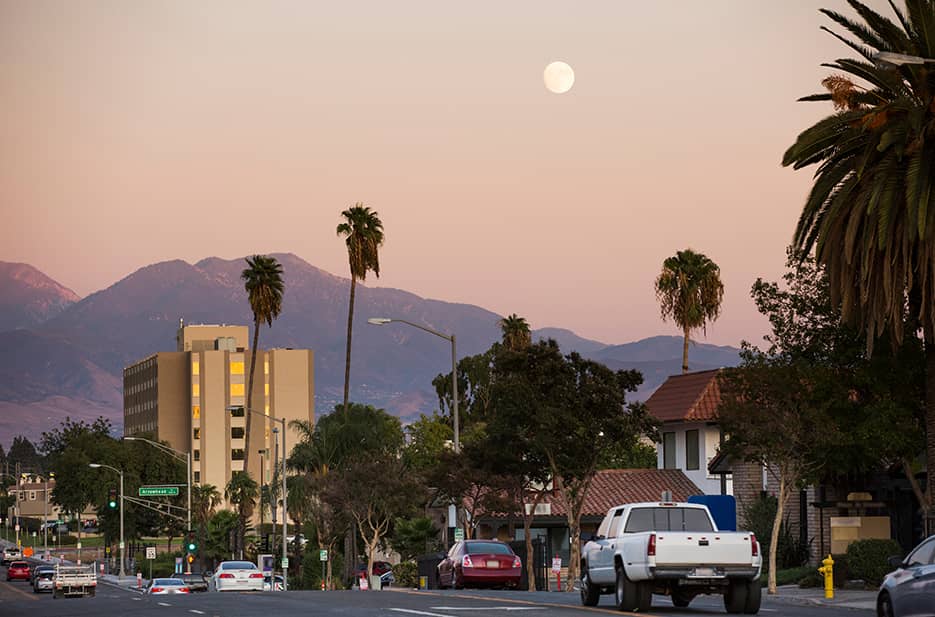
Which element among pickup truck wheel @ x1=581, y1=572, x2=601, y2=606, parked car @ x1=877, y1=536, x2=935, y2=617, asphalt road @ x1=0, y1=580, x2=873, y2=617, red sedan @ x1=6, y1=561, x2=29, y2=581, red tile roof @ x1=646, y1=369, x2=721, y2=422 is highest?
red tile roof @ x1=646, y1=369, x2=721, y2=422

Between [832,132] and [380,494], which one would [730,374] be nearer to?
[832,132]

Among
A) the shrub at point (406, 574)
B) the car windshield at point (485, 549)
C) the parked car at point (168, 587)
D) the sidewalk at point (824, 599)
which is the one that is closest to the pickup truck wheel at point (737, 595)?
the sidewalk at point (824, 599)

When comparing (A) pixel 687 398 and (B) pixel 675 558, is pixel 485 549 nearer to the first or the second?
(B) pixel 675 558

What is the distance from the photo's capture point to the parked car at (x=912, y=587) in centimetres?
2103

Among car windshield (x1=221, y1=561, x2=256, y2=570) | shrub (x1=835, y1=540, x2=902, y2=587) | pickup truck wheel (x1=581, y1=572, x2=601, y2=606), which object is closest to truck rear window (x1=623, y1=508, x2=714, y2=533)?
pickup truck wheel (x1=581, y1=572, x2=601, y2=606)

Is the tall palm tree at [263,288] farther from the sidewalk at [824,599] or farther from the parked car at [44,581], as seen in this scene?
the sidewalk at [824,599]

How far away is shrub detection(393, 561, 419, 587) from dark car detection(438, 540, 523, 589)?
35935 millimetres

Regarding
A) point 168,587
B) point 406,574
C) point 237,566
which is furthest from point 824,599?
point 406,574

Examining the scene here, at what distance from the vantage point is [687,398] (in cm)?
7900

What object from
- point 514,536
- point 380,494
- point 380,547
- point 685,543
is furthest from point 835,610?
point 380,547

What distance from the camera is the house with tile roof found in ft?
253

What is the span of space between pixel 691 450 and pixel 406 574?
1684cm

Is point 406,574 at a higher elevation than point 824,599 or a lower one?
lower

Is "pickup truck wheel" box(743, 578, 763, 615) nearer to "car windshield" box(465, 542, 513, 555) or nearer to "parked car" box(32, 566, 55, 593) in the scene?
"car windshield" box(465, 542, 513, 555)
